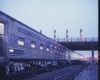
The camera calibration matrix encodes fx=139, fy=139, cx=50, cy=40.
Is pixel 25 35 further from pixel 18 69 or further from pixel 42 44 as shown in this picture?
pixel 42 44

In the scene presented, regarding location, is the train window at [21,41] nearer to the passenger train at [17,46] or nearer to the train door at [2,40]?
the passenger train at [17,46]

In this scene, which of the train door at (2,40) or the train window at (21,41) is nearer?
the train door at (2,40)

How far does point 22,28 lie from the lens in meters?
11.9

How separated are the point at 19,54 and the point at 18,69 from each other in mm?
2051

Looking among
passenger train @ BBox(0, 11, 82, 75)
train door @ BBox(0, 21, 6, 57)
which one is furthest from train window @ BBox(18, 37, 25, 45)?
train door @ BBox(0, 21, 6, 57)

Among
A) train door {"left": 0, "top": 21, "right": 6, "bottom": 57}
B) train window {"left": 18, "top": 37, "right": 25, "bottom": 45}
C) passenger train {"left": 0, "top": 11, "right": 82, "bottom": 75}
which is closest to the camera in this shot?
train door {"left": 0, "top": 21, "right": 6, "bottom": 57}

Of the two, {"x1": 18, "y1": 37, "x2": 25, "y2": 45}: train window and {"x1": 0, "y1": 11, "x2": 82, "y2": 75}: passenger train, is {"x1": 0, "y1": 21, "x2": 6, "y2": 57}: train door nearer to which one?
{"x1": 0, "y1": 11, "x2": 82, "y2": 75}: passenger train

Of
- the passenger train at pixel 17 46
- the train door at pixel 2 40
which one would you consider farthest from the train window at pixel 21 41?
the train door at pixel 2 40

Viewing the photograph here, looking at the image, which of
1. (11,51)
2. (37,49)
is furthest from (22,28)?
(37,49)

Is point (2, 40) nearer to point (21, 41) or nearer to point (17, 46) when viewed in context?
point (17, 46)

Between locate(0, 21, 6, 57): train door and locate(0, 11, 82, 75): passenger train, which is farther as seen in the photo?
locate(0, 11, 82, 75): passenger train

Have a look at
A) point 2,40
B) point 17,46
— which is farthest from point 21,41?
point 2,40

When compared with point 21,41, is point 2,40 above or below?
below

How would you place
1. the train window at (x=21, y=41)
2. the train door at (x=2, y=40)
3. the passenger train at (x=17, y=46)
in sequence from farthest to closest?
the train window at (x=21, y=41) → the passenger train at (x=17, y=46) → the train door at (x=2, y=40)
